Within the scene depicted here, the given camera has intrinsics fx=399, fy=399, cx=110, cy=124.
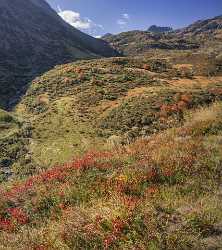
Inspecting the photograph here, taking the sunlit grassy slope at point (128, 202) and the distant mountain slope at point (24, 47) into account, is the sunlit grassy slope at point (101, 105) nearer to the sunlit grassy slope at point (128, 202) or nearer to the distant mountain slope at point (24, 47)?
the distant mountain slope at point (24, 47)

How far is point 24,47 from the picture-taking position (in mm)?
84375

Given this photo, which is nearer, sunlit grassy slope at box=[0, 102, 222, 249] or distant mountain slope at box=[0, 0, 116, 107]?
sunlit grassy slope at box=[0, 102, 222, 249]

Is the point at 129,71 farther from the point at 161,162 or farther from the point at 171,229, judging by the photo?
the point at 171,229

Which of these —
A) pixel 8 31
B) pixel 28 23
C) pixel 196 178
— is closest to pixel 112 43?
pixel 28 23

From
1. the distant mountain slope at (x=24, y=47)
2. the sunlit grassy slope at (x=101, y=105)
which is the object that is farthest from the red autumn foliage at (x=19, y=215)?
the distant mountain slope at (x=24, y=47)

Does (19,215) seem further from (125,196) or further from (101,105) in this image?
(101,105)

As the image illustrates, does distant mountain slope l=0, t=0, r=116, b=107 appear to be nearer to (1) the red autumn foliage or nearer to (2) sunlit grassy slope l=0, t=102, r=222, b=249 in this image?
(2) sunlit grassy slope l=0, t=102, r=222, b=249

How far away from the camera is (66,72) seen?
171 ft

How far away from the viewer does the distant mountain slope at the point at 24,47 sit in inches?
2259

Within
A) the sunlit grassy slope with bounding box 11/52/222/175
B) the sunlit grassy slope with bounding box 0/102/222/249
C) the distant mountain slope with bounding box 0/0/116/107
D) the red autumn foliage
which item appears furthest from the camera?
the distant mountain slope with bounding box 0/0/116/107

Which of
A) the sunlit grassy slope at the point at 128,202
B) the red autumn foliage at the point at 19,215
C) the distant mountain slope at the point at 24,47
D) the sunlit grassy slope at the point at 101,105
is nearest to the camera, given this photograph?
the sunlit grassy slope at the point at 128,202

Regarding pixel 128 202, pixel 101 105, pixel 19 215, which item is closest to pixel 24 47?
pixel 101 105

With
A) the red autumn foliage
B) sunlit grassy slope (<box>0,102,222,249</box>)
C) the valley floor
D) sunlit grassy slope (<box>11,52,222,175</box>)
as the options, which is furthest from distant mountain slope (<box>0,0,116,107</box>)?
the red autumn foliage

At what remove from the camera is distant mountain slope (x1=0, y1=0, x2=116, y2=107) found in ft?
188
